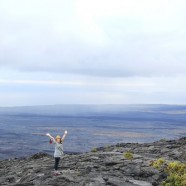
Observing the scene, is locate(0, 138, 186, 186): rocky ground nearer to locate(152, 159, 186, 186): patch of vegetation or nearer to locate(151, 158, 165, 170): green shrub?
locate(151, 158, 165, 170): green shrub

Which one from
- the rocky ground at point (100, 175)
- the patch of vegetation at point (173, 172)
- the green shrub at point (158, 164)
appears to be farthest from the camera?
the green shrub at point (158, 164)

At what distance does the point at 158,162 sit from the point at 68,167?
7039 mm

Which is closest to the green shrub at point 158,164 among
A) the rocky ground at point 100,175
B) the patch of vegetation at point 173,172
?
the patch of vegetation at point 173,172

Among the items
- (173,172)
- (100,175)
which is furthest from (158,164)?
(100,175)

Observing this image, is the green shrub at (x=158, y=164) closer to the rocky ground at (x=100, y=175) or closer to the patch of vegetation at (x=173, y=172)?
the patch of vegetation at (x=173, y=172)

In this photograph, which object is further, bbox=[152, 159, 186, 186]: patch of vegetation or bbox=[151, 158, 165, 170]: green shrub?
bbox=[151, 158, 165, 170]: green shrub

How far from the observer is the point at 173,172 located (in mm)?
24109

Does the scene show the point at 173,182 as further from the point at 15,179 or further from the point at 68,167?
the point at 15,179

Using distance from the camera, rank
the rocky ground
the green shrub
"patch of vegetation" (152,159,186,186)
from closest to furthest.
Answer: "patch of vegetation" (152,159,186,186) < the rocky ground < the green shrub

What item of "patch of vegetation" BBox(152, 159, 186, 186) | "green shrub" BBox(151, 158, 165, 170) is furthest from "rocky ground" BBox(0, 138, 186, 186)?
"patch of vegetation" BBox(152, 159, 186, 186)

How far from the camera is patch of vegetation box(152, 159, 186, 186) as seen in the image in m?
22.2

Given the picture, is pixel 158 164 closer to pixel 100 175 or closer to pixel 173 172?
pixel 173 172

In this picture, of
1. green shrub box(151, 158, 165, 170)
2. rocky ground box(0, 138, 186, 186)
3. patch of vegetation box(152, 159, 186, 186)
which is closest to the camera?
patch of vegetation box(152, 159, 186, 186)

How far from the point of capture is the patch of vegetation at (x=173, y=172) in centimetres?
2219
